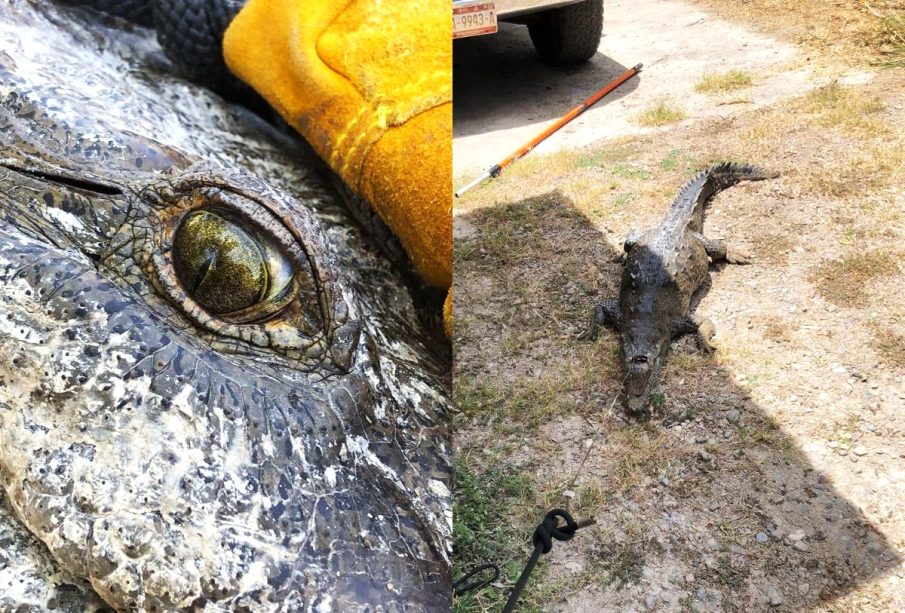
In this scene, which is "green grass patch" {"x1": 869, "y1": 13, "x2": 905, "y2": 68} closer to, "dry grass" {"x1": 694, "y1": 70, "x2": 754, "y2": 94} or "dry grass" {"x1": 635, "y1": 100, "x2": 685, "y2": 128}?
"dry grass" {"x1": 694, "y1": 70, "x2": 754, "y2": 94}

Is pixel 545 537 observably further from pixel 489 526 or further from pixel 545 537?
pixel 489 526

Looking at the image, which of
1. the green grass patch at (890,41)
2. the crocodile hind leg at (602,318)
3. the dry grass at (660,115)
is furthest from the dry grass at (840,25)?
the crocodile hind leg at (602,318)

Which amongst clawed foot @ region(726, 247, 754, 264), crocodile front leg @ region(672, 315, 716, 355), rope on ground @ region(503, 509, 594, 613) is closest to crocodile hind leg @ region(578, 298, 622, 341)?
crocodile front leg @ region(672, 315, 716, 355)

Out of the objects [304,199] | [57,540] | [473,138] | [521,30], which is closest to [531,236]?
[473,138]

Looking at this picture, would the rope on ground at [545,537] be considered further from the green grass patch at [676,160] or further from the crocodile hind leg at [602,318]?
the green grass patch at [676,160]

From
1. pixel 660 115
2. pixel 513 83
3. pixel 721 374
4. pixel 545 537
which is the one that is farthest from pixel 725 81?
pixel 545 537

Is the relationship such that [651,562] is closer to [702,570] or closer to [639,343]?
[702,570]
